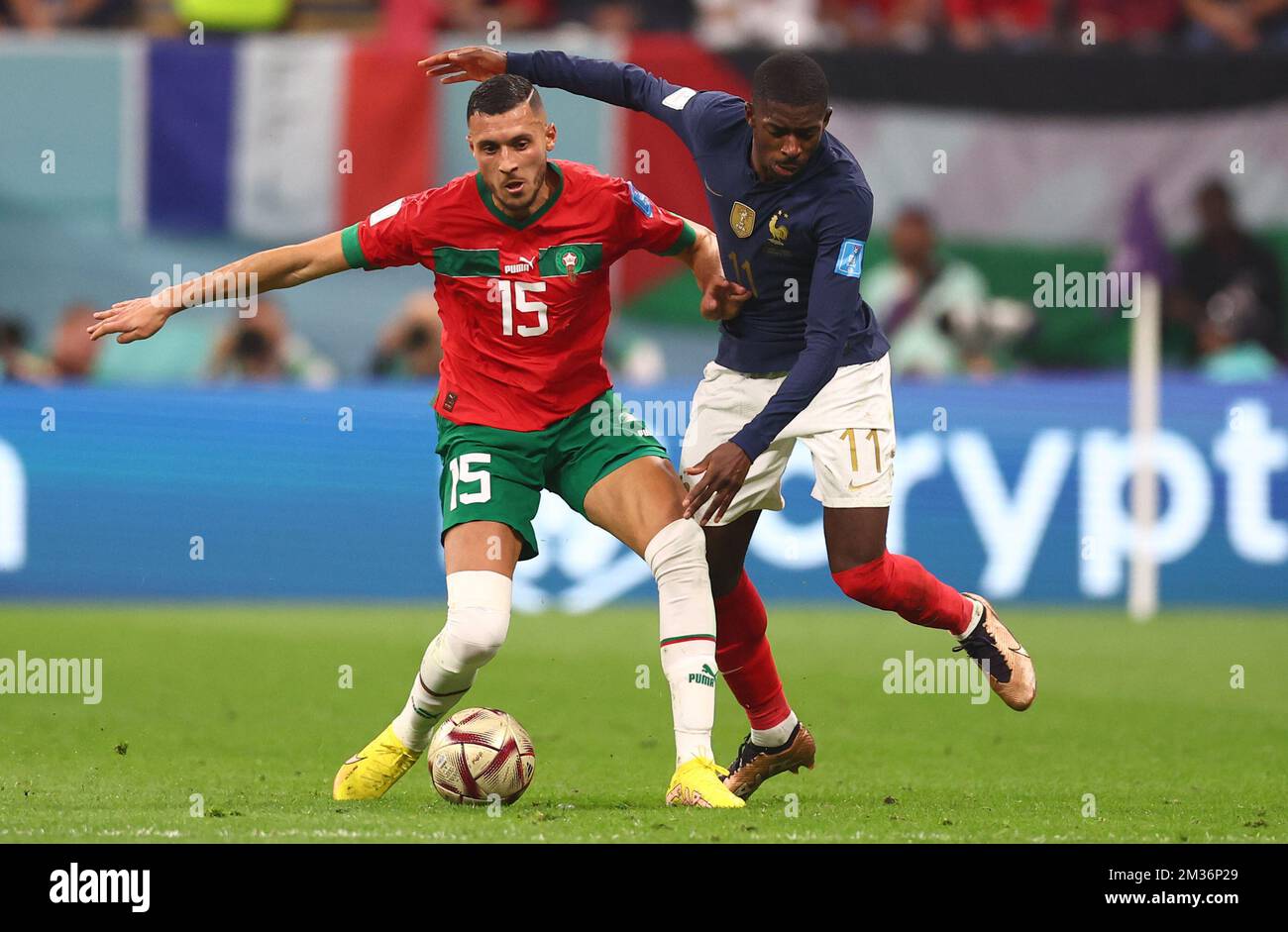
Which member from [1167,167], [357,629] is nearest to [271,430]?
[357,629]

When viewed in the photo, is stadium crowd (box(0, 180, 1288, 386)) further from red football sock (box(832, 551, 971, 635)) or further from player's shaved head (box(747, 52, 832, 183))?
player's shaved head (box(747, 52, 832, 183))

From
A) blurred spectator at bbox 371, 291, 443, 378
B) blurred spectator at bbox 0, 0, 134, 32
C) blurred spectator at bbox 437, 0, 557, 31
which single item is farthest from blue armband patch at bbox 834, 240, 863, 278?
blurred spectator at bbox 0, 0, 134, 32

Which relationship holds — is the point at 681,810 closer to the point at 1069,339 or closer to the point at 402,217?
the point at 402,217

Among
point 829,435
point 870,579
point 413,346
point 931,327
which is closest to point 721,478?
point 829,435

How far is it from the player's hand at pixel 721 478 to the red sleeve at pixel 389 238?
4.12 ft

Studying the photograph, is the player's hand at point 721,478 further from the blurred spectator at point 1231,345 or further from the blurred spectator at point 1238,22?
the blurred spectator at point 1238,22

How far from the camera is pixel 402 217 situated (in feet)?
23.3

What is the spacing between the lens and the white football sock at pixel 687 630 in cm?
687

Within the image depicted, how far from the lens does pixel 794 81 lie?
21.9 ft

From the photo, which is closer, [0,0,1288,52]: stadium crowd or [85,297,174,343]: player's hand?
[85,297,174,343]: player's hand

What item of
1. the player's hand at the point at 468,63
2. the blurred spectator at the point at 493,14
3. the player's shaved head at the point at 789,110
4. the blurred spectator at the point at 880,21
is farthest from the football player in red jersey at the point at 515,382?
the blurred spectator at the point at 880,21

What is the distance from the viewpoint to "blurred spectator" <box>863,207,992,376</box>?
15.0m

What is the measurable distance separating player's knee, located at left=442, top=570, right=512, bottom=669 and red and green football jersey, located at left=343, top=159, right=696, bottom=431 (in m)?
0.58

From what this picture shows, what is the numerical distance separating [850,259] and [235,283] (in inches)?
79.8
